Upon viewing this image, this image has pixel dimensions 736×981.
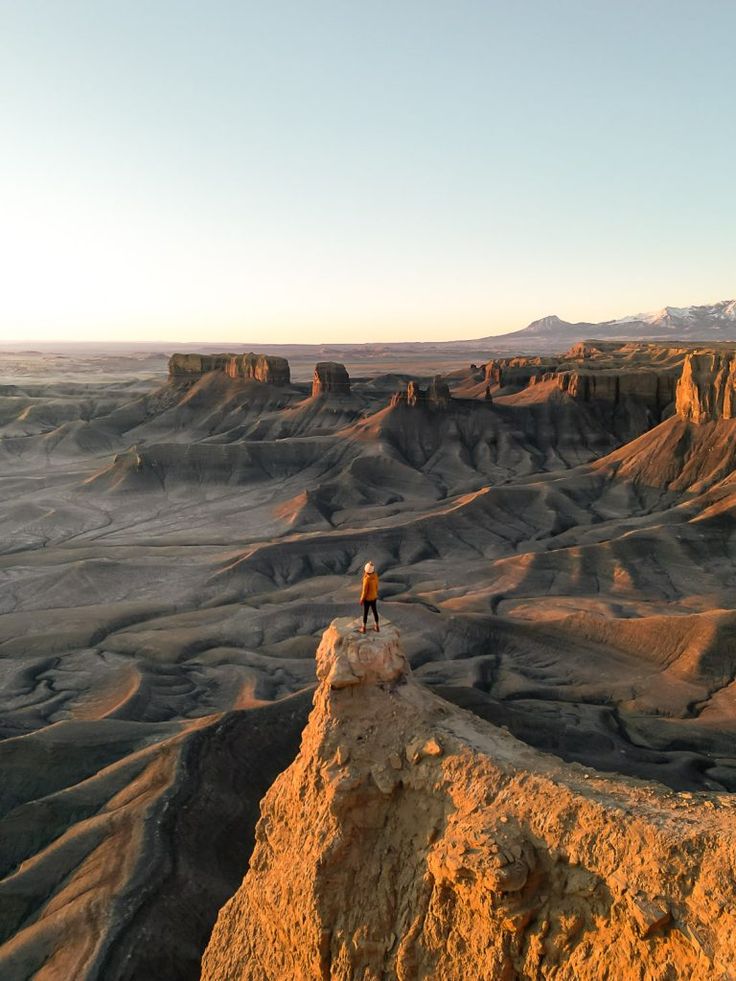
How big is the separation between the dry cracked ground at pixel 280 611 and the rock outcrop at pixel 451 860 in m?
6.32

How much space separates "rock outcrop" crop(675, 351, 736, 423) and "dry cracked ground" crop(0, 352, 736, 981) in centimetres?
149

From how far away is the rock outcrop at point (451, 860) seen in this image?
25.2 ft

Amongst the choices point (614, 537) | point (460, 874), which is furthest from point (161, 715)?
point (614, 537)

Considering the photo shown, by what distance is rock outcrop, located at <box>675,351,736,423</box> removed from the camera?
215ft

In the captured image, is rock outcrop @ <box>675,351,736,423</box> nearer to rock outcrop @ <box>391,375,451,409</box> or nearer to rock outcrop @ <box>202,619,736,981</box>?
rock outcrop @ <box>391,375,451,409</box>

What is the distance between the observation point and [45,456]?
98.7 metres

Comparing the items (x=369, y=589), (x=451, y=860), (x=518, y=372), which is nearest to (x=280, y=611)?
(x=369, y=589)

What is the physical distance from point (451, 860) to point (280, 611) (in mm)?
35581

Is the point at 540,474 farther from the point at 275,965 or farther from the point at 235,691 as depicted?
the point at 275,965

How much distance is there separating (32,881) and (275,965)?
9.94m

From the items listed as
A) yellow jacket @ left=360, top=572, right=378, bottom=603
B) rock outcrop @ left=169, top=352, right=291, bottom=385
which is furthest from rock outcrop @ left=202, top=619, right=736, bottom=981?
rock outcrop @ left=169, top=352, right=291, bottom=385

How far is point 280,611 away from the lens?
144 ft

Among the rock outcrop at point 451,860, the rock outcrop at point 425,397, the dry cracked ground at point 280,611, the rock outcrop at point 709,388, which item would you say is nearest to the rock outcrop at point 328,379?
the dry cracked ground at point 280,611

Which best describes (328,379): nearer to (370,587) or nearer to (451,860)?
(370,587)
